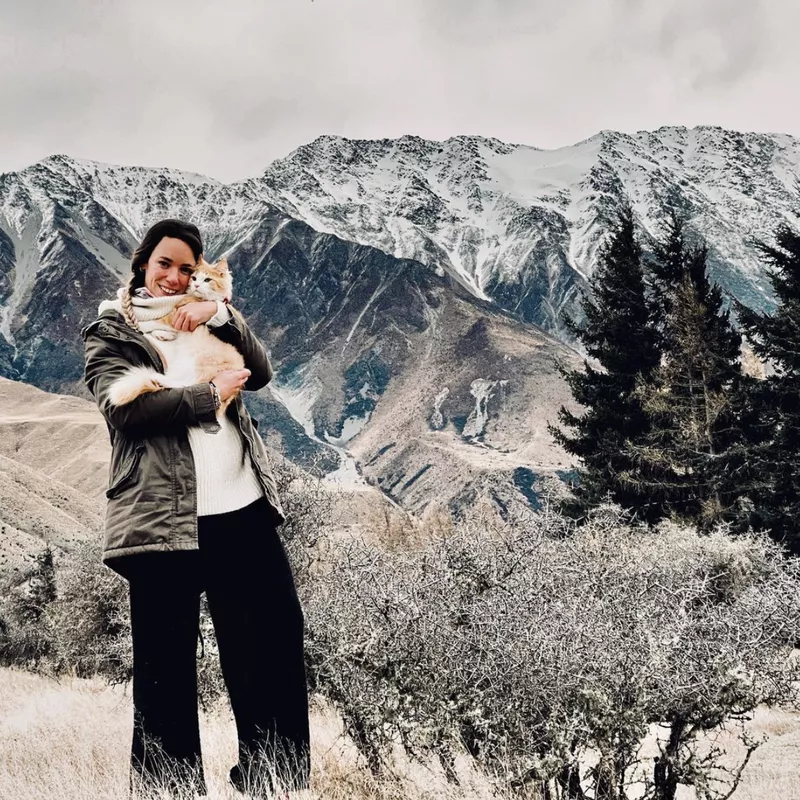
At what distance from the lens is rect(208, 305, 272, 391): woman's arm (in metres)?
2.76

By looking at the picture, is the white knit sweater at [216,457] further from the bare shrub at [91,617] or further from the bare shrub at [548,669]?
the bare shrub at [91,617]

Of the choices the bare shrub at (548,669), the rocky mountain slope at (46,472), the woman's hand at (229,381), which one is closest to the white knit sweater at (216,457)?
the woman's hand at (229,381)

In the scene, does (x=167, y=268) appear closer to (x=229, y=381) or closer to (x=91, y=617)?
(x=229, y=381)

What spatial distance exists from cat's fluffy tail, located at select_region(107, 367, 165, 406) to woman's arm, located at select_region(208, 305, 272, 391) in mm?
322

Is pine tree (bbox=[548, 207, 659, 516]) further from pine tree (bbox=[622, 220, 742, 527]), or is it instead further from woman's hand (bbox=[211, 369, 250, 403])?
woman's hand (bbox=[211, 369, 250, 403])

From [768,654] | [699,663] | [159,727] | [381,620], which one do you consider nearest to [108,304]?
[159,727]

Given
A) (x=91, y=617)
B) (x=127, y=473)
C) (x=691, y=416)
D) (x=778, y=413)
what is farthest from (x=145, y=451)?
(x=778, y=413)

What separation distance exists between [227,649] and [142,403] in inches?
36.9

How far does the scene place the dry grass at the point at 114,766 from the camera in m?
2.82

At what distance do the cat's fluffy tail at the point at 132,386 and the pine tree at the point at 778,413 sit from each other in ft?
62.0

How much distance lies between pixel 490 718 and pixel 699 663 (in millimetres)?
1031

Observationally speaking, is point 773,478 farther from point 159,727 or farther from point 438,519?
point 159,727

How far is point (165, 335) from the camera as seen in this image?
271 cm

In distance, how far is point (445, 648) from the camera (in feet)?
11.3
